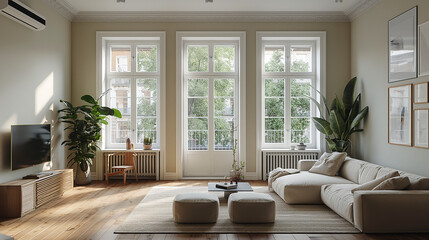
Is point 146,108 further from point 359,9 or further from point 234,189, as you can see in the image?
point 359,9

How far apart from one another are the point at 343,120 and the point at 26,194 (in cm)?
545

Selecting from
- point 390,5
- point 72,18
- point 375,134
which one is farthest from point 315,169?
point 72,18

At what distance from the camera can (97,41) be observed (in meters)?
6.95

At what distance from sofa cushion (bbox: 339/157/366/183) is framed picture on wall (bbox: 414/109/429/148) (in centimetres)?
88

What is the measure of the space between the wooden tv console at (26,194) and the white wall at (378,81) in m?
5.40

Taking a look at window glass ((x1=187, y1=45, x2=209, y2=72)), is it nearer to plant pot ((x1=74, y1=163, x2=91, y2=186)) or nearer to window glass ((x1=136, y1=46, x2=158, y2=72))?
window glass ((x1=136, y1=46, x2=158, y2=72))

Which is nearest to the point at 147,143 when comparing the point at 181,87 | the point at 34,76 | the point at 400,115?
the point at 181,87

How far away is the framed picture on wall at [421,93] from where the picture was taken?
4.45m

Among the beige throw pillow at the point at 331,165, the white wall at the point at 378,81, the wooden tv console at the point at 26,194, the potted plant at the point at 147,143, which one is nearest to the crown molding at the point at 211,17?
the white wall at the point at 378,81

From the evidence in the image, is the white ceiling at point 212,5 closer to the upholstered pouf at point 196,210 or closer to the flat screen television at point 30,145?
the flat screen television at point 30,145

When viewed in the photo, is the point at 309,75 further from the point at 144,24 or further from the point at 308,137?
the point at 144,24

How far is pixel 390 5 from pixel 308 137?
302 centimetres

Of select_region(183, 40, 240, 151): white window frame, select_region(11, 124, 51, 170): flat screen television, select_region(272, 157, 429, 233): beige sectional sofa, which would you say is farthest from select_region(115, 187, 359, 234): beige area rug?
select_region(183, 40, 240, 151): white window frame

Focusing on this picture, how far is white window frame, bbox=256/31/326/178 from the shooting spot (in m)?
6.98
